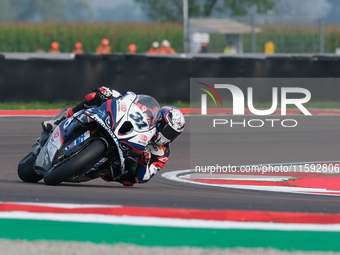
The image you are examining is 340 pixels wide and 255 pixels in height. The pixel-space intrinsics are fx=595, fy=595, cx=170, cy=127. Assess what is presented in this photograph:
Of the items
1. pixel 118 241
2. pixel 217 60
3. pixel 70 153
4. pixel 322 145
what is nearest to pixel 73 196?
pixel 70 153

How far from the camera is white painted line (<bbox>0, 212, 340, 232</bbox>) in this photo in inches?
155

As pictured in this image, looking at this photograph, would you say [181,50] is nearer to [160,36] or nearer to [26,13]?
[160,36]

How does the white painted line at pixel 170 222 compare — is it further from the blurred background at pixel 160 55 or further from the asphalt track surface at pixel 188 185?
the blurred background at pixel 160 55

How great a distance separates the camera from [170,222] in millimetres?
4012

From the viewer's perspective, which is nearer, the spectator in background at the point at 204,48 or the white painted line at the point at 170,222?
the white painted line at the point at 170,222

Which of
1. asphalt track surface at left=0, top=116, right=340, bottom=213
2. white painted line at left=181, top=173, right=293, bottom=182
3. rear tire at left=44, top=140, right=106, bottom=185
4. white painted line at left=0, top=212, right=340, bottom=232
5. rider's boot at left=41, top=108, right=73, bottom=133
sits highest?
rider's boot at left=41, top=108, right=73, bottom=133

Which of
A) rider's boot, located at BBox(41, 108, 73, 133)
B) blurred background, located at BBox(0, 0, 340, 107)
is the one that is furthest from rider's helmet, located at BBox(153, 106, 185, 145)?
blurred background, located at BBox(0, 0, 340, 107)

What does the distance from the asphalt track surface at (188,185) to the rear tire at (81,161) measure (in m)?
0.18

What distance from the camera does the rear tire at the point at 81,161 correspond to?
5348mm

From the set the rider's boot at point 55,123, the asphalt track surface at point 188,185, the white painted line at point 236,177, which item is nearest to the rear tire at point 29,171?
the asphalt track surface at point 188,185

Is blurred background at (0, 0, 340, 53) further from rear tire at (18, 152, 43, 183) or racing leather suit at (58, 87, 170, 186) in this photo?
rear tire at (18, 152, 43, 183)

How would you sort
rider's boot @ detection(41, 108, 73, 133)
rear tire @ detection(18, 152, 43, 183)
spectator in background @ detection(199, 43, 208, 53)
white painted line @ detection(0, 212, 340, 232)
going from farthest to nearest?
spectator in background @ detection(199, 43, 208, 53)
rear tire @ detection(18, 152, 43, 183)
rider's boot @ detection(41, 108, 73, 133)
white painted line @ detection(0, 212, 340, 232)

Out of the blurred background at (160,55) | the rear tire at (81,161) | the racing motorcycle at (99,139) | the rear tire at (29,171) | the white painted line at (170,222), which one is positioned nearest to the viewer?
the white painted line at (170,222)

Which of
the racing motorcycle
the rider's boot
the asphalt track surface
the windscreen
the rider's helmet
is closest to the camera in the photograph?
the asphalt track surface
